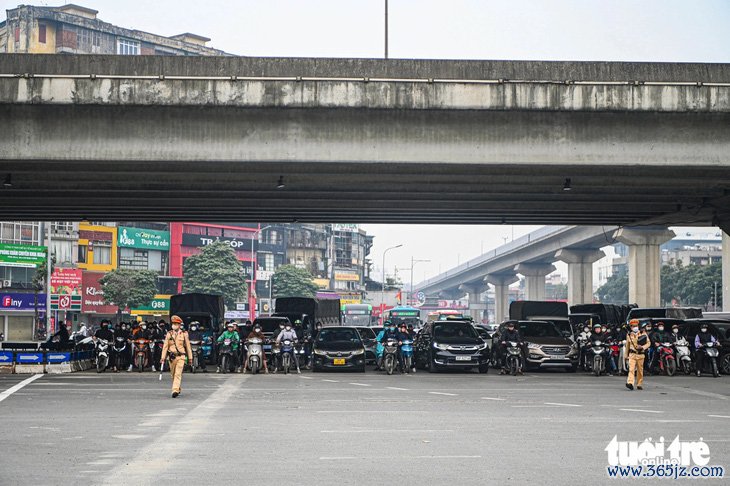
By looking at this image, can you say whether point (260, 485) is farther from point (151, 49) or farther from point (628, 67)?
point (151, 49)

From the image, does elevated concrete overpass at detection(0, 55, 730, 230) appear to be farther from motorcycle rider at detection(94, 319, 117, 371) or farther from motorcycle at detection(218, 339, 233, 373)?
motorcycle at detection(218, 339, 233, 373)

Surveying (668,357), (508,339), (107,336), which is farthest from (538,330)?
(107,336)

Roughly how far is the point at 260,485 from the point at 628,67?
1915 centimetres

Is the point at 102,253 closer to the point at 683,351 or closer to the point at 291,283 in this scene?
the point at 291,283

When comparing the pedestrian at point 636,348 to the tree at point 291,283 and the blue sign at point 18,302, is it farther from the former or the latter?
the tree at point 291,283

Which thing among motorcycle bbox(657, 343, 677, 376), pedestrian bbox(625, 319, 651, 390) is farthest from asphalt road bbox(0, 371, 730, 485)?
motorcycle bbox(657, 343, 677, 376)

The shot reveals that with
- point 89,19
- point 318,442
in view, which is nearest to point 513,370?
A: point 318,442

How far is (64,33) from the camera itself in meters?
113

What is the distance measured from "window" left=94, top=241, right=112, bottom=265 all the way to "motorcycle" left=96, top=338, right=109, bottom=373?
5977 cm

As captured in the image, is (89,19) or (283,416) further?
(89,19)

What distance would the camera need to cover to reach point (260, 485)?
379 inches

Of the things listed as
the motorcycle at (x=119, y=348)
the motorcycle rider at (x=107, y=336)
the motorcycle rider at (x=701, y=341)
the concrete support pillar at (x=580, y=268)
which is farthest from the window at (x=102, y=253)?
the motorcycle rider at (x=701, y=341)

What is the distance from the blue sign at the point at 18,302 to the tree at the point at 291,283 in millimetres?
46418

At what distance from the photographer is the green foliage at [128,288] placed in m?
83.7
